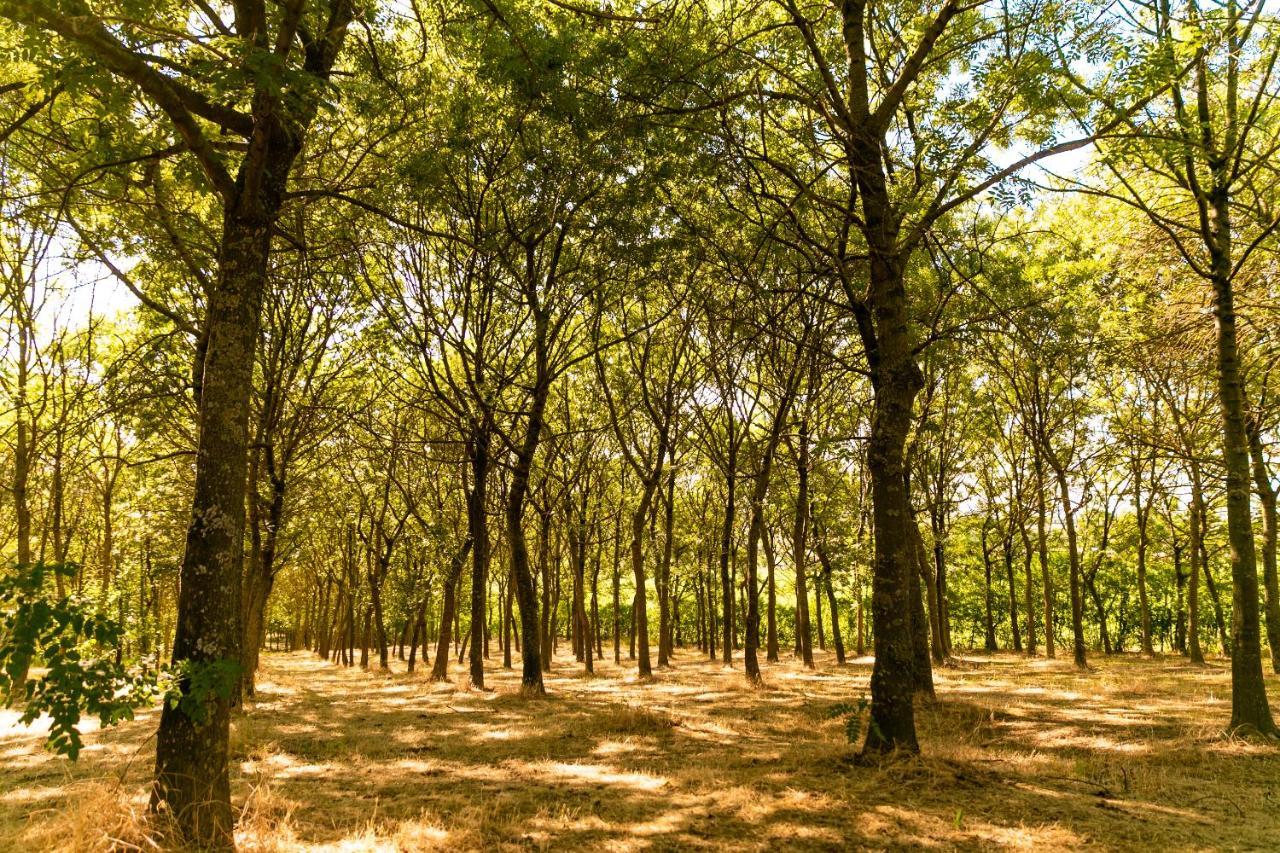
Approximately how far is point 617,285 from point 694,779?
1218 cm

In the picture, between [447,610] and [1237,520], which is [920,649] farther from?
[447,610]

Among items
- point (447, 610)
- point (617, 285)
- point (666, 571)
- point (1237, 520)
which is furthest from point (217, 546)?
point (666, 571)

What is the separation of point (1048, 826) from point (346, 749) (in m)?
10.3

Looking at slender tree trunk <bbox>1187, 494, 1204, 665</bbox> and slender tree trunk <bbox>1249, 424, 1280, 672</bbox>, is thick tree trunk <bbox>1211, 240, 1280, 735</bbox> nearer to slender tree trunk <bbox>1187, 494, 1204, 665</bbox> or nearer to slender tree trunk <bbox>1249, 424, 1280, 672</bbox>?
slender tree trunk <bbox>1249, 424, 1280, 672</bbox>

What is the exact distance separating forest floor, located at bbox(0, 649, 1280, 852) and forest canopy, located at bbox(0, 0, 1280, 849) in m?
0.27

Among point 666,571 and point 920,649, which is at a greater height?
point 666,571

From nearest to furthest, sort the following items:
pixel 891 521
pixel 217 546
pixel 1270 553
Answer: pixel 217 546 → pixel 891 521 → pixel 1270 553

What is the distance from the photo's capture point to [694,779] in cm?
901

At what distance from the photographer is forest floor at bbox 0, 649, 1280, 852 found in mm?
6508

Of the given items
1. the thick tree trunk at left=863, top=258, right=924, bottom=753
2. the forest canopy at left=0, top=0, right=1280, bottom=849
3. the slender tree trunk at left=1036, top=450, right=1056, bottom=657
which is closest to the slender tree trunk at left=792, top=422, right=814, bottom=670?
the forest canopy at left=0, top=0, right=1280, bottom=849

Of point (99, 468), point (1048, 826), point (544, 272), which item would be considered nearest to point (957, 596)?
point (544, 272)

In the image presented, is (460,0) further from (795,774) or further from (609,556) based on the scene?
(609,556)

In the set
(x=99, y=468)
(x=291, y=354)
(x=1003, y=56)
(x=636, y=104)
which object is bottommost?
(x=99, y=468)

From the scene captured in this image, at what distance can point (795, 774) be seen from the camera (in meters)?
8.92
